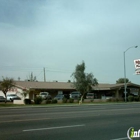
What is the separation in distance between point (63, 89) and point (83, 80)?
8.55m

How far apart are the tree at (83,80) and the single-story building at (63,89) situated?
11.9 ft

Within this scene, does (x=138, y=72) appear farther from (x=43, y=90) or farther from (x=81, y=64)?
(x=43, y=90)

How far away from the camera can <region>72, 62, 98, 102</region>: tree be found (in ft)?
169

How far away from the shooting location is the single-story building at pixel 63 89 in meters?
54.9

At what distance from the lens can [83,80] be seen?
51438 millimetres

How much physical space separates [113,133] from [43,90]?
45779 millimetres

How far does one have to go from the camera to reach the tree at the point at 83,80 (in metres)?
51.5

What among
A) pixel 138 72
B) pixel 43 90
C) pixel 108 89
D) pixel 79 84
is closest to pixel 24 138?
pixel 138 72

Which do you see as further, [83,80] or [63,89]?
[63,89]

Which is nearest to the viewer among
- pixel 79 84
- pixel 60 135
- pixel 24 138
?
pixel 24 138

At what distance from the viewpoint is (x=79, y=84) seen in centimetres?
5150

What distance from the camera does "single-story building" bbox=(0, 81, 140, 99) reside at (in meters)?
54.9

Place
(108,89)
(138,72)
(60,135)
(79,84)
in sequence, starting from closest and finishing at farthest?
1. (60,135)
2. (138,72)
3. (79,84)
4. (108,89)

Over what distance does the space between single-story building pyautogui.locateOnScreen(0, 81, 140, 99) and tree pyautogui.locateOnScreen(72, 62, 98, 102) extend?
3630 mm
